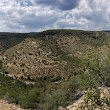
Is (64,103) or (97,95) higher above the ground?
(97,95)

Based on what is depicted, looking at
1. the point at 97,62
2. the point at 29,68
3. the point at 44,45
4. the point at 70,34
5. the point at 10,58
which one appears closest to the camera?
the point at 97,62

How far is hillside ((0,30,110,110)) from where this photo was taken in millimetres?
20531

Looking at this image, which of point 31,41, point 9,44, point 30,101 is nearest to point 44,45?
point 31,41

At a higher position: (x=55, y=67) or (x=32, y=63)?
(x=32, y=63)

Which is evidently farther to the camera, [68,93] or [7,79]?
[7,79]

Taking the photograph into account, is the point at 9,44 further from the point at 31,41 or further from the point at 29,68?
the point at 29,68

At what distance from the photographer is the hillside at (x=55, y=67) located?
20531 mm

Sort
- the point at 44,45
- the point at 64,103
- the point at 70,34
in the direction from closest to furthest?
the point at 64,103, the point at 44,45, the point at 70,34

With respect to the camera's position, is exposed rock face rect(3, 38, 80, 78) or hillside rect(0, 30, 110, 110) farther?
exposed rock face rect(3, 38, 80, 78)

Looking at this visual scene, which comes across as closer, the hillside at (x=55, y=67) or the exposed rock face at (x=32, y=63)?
the hillside at (x=55, y=67)

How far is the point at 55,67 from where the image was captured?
313 feet

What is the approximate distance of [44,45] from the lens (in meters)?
115

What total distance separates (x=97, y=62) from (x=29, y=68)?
7810 cm

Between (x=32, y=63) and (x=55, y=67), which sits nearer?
(x=55, y=67)
